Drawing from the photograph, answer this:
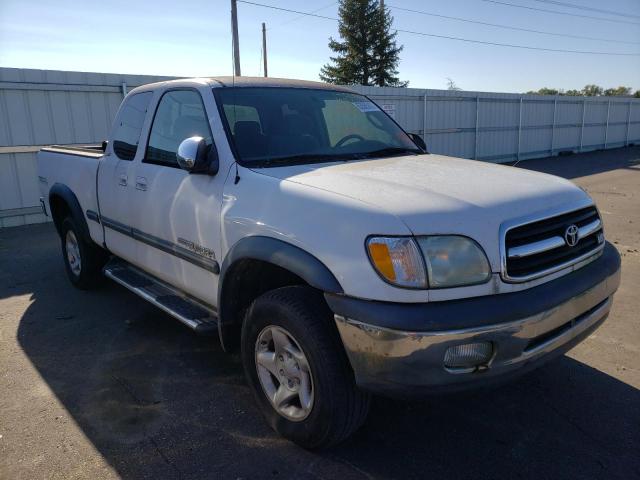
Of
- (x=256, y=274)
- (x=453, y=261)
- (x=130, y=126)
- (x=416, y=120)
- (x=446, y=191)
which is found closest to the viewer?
(x=453, y=261)

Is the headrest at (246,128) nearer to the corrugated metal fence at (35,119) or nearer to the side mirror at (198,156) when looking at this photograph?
the side mirror at (198,156)

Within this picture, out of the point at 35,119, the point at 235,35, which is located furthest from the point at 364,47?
the point at 35,119

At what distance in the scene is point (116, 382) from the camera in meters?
3.54

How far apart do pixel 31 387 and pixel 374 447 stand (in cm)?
237

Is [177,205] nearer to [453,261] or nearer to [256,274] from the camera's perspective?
[256,274]

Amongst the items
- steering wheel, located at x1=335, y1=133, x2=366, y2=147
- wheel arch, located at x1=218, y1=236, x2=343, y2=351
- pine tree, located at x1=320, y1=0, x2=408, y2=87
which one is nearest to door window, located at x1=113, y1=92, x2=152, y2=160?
steering wheel, located at x1=335, y1=133, x2=366, y2=147

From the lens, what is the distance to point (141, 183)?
3934 millimetres

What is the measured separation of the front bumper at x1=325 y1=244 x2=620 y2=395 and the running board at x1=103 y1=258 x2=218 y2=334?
128 centimetres

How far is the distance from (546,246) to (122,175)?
Result: 325cm

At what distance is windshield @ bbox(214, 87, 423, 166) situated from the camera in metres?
3.25

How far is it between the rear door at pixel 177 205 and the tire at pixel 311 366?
0.58 meters

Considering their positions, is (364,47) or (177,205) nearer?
(177,205)

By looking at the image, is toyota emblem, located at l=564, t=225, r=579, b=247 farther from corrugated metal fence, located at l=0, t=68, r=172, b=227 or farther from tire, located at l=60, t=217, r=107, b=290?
corrugated metal fence, located at l=0, t=68, r=172, b=227

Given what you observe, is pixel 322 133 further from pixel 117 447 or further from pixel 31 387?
pixel 31 387
